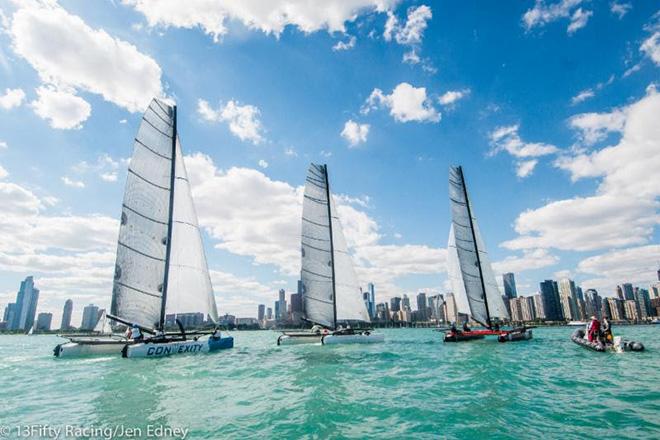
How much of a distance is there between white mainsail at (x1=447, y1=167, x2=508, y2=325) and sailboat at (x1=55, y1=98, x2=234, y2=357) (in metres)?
25.0

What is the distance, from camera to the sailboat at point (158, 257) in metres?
24.2

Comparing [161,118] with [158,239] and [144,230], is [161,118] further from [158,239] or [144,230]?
[158,239]

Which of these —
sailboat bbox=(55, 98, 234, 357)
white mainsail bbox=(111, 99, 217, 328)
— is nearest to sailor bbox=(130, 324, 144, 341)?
sailboat bbox=(55, 98, 234, 357)

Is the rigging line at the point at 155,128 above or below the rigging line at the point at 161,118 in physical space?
below

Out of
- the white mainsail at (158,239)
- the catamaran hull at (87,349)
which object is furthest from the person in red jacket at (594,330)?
the catamaran hull at (87,349)

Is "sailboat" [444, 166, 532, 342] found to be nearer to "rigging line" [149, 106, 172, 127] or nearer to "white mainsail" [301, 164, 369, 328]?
"white mainsail" [301, 164, 369, 328]

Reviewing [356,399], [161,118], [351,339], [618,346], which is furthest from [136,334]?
[618,346]

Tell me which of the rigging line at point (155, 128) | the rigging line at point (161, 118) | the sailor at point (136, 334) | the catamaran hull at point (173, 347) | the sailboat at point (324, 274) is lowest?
the catamaran hull at point (173, 347)

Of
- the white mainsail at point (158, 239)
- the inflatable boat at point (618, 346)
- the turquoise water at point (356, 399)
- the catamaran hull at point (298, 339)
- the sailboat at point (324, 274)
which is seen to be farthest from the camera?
the sailboat at point (324, 274)

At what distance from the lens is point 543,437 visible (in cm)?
755

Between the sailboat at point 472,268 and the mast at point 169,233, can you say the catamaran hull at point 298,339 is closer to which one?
the mast at point 169,233

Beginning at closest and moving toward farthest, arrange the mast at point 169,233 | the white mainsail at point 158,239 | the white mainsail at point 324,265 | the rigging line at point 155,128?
1. the white mainsail at point 158,239
2. the mast at point 169,233
3. the rigging line at point 155,128
4. the white mainsail at point 324,265

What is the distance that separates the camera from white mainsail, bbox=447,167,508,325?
36781mm

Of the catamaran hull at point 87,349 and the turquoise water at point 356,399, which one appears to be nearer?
the turquoise water at point 356,399
